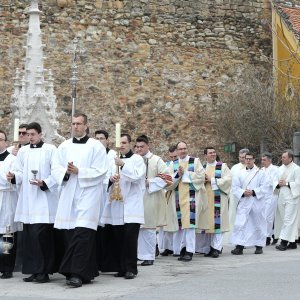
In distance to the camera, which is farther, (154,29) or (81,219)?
(154,29)

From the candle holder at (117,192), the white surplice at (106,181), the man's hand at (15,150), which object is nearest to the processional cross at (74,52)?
the white surplice at (106,181)

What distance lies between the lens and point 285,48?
27344mm

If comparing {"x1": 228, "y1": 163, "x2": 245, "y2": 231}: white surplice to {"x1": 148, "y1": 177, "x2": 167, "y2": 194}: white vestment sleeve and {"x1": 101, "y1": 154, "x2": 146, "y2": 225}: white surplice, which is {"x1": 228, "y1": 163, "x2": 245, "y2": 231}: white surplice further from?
{"x1": 101, "y1": 154, "x2": 146, "y2": 225}: white surplice

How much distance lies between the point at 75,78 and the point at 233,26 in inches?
236

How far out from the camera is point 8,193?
11.9 metres

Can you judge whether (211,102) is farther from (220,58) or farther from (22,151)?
(22,151)

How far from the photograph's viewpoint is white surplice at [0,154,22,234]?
11773mm

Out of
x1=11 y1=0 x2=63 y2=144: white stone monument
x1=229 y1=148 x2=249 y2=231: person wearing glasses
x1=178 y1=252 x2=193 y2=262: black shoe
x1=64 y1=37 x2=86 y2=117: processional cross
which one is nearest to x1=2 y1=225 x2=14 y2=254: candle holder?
x1=178 y1=252 x2=193 y2=262: black shoe

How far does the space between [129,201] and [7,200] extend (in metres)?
1.54

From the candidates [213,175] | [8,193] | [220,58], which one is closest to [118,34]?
[220,58]

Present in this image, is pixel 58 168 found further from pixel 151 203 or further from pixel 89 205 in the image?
pixel 151 203

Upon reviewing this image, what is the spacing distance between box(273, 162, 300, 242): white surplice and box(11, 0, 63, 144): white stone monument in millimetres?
5038

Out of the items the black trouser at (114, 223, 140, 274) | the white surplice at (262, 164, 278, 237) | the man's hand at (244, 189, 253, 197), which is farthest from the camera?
the white surplice at (262, 164, 278, 237)

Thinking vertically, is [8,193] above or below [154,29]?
below
